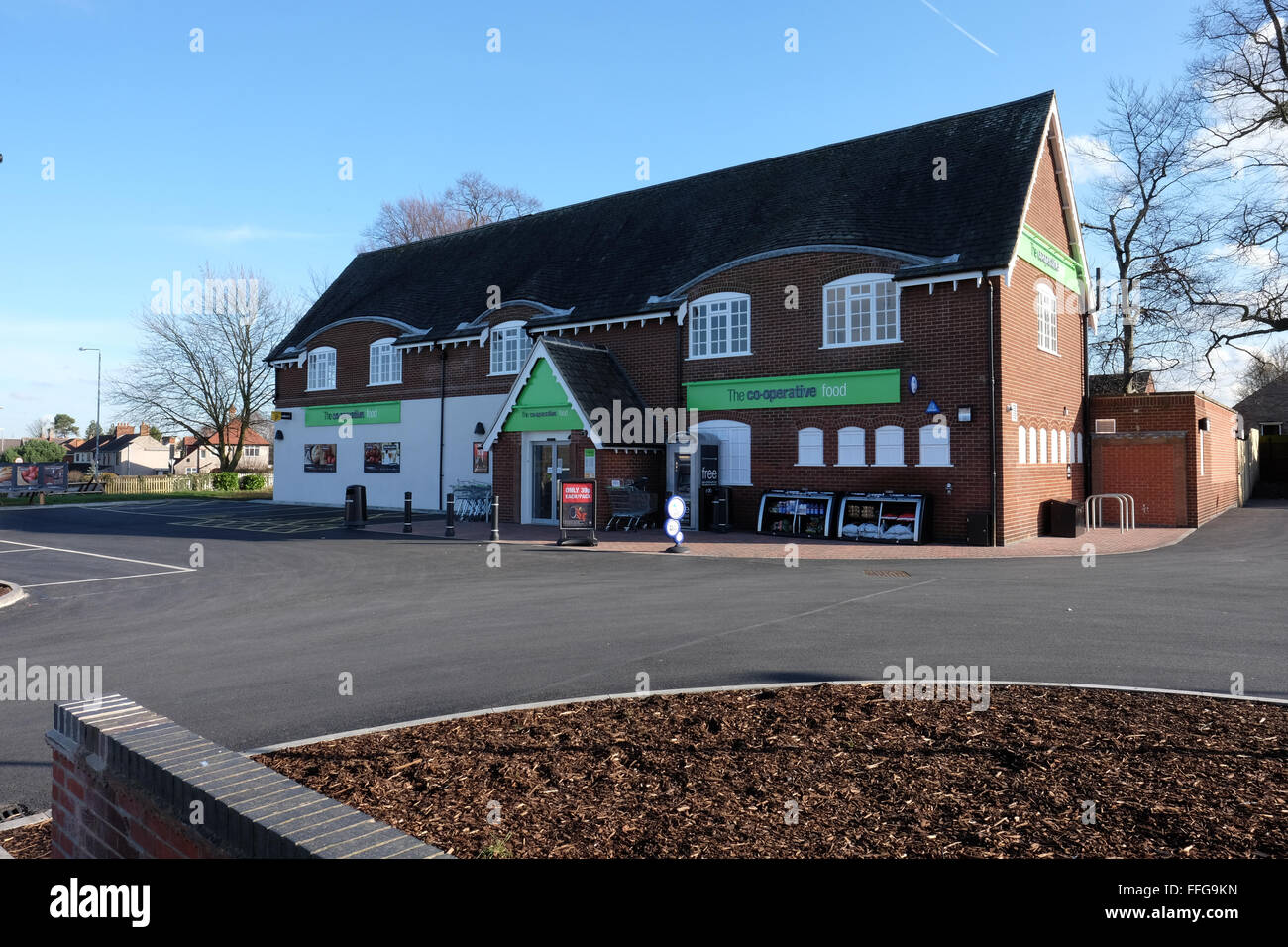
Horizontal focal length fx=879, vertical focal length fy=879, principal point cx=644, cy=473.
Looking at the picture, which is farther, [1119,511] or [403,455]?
[403,455]

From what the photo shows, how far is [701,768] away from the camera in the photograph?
490 centimetres

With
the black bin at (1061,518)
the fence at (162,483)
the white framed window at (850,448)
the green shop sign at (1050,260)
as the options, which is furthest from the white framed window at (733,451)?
the fence at (162,483)

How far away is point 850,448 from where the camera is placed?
21938mm

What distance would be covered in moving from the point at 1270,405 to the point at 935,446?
2055 inches

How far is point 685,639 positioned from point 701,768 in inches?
→ 173

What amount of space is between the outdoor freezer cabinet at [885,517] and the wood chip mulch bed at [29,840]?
719 inches

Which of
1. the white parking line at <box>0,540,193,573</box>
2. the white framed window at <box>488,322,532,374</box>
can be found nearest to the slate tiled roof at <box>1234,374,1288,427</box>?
the white framed window at <box>488,322,532,374</box>

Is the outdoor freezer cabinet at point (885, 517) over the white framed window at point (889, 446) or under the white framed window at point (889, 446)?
under

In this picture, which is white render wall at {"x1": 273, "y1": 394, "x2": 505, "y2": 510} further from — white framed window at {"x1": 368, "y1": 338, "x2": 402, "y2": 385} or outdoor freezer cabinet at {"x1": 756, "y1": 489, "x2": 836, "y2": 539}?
outdoor freezer cabinet at {"x1": 756, "y1": 489, "x2": 836, "y2": 539}

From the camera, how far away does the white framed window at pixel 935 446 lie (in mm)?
20562

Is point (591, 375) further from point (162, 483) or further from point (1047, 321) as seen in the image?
point (162, 483)

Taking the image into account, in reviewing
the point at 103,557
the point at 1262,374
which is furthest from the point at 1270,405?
the point at 103,557

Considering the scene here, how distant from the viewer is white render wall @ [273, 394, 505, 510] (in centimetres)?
3016

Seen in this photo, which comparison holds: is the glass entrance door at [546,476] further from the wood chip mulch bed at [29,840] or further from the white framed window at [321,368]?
the wood chip mulch bed at [29,840]
